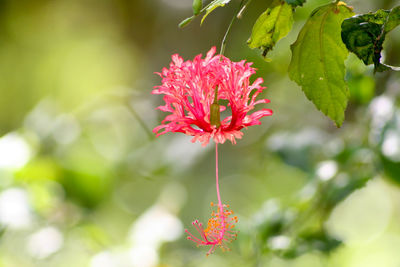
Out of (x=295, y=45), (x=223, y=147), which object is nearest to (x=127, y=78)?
(x=223, y=147)

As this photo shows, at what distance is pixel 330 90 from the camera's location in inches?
31.5

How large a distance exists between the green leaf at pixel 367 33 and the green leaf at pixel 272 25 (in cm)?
11

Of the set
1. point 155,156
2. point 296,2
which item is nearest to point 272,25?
point 296,2

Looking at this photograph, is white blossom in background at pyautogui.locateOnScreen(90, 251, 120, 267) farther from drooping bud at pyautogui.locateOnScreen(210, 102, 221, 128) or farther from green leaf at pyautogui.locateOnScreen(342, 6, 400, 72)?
green leaf at pyautogui.locateOnScreen(342, 6, 400, 72)

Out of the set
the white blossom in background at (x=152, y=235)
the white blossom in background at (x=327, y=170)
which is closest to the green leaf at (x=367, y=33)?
the white blossom in background at (x=327, y=170)

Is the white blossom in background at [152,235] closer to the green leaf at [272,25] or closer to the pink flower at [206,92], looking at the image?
the pink flower at [206,92]

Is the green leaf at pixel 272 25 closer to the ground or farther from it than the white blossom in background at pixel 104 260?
closer to the ground

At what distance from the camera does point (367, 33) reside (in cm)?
72

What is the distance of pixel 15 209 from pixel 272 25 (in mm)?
1167

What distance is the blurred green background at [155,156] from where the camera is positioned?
1.51 metres

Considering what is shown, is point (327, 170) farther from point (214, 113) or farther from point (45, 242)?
point (45, 242)

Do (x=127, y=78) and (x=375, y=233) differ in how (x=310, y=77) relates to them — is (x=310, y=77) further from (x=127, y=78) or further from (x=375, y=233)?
(x=127, y=78)

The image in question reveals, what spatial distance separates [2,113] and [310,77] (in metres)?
4.01

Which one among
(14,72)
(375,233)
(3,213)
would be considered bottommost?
(3,213)
